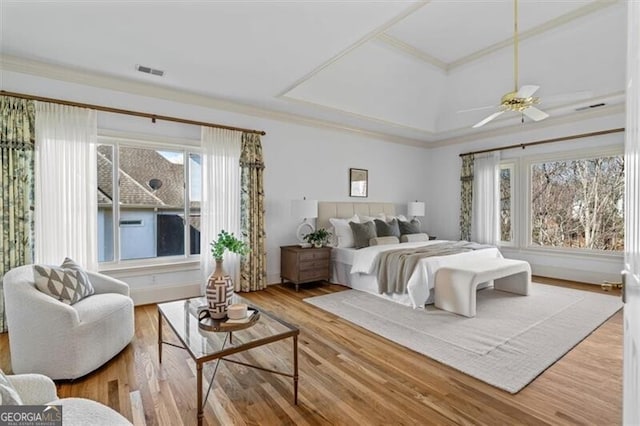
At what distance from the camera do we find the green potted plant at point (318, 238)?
16.2ft

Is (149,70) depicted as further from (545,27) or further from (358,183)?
(545,27)

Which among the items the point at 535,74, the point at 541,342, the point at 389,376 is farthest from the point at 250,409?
the point at 535,74

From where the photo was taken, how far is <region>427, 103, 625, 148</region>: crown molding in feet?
15.3

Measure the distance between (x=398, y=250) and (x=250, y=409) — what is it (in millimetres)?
2978

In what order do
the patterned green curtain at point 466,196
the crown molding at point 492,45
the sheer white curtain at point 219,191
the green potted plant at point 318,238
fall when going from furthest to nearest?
the patterned green curtain at point 466,196 < the green potted plant at point 318,238 < the sheer white curtain at point 219,191 < the crown molding at point 492,45

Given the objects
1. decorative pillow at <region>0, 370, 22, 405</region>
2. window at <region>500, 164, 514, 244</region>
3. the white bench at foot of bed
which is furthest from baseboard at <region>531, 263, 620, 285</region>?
decorative pillow at <region>0, 370, 22, 405</region>

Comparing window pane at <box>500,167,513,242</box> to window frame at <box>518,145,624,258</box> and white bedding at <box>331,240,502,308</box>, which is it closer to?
window frame at <box>518,145,624,258</box>

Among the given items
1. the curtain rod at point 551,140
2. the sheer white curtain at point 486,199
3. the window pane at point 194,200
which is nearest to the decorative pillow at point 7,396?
the window pane at point 194,200

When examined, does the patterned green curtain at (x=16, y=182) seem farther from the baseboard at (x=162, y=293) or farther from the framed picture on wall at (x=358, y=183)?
the framed picture on wall at (x=358, y=183)

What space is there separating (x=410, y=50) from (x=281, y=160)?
2.57 metres

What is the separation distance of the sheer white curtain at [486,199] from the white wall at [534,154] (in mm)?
290

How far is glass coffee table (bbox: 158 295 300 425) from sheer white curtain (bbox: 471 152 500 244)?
5.29 metres

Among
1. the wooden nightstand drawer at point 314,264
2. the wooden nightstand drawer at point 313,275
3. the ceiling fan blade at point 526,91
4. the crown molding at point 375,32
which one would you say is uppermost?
the crown molding at point 375,32

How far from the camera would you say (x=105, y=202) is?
3.79 metres
